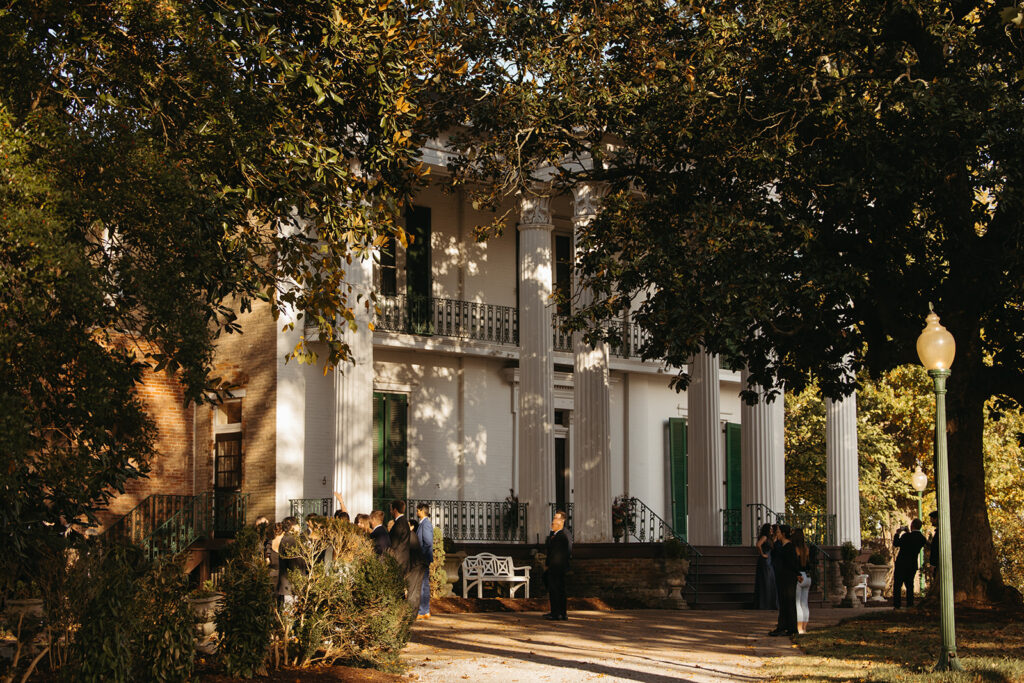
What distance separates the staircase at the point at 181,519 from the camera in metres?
23.7

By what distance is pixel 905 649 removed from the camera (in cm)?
1413

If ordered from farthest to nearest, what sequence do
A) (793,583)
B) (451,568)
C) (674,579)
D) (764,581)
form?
(451,568), (674,579), (764,581), (793,583)

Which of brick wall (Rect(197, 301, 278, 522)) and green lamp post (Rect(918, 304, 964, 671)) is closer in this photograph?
green lamp post (Rect(918, 304, 964, 671))

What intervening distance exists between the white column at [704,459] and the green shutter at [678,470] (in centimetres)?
395

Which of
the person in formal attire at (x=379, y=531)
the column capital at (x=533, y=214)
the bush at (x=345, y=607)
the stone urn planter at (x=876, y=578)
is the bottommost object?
the stone urn planter at (x=876, y=578)

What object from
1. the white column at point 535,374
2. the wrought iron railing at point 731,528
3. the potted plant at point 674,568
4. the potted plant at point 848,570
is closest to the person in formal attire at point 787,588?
the potted plant at point 674,568

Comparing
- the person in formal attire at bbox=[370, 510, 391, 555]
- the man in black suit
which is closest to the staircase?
the person in formal attire at bbox=[370, 510, 391, 555]

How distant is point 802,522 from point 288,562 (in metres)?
17.3

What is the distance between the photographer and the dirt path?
12383 mm

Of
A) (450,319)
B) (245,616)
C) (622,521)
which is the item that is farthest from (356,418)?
(245,616)

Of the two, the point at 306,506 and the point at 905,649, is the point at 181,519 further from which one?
the point at 905,649

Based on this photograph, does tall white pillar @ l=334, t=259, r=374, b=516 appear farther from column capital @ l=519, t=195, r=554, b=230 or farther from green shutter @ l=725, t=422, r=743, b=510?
green shutter @ l=725, t=422, r=743, b=510

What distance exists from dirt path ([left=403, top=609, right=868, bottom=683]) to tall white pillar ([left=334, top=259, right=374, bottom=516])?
3.49 m

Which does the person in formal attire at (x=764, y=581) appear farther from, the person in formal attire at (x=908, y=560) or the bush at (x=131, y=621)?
the bush at (x=131, y=621)
